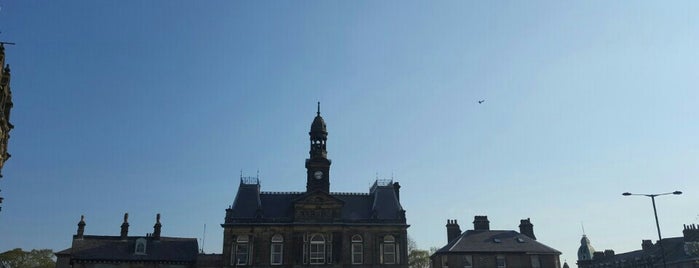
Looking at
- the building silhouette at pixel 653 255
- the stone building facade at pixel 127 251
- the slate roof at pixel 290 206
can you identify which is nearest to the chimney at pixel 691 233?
the building silhouette at pixel 653 255

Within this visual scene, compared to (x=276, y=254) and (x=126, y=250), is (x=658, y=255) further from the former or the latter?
(x=126, y=250)

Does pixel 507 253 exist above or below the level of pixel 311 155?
below

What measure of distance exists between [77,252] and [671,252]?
75.9m

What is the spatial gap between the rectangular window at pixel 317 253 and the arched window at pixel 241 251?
6.46 m

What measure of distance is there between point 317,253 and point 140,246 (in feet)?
61.5

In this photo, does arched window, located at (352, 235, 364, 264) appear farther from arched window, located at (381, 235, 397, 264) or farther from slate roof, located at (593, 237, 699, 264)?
slate roof, located at (593, 237, 699, 264)

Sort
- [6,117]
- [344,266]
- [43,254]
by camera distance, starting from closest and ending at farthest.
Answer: [6,117] → [344,266] → [43,254]

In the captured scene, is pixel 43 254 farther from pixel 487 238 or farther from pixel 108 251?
pixel 487 238

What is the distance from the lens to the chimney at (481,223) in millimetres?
69562

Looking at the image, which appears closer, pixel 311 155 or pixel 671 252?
pixel 311 155

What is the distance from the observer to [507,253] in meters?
64.2

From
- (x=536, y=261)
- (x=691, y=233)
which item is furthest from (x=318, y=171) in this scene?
(x=691, y=233)

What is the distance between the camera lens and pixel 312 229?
5697cm

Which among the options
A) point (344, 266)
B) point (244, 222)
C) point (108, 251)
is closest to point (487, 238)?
point (344, 266)
